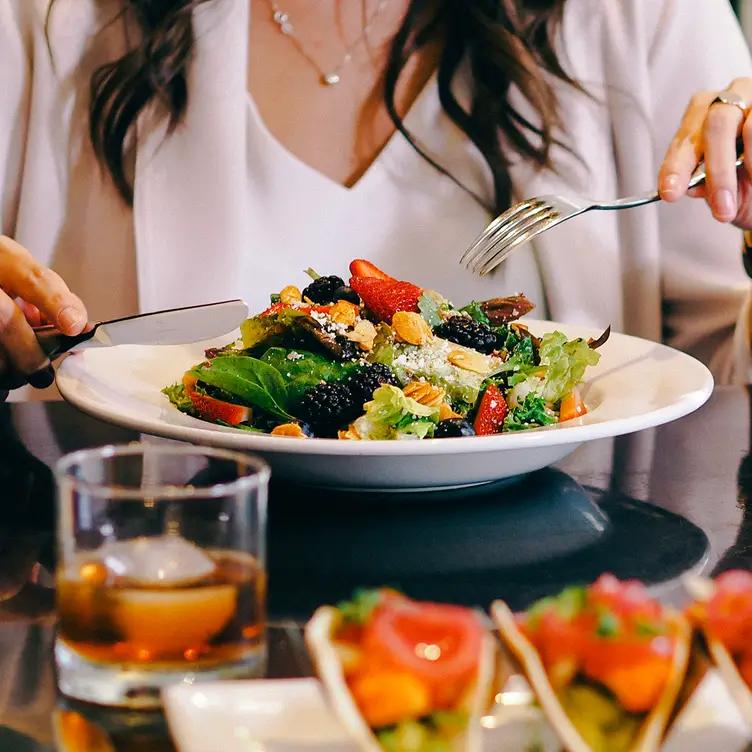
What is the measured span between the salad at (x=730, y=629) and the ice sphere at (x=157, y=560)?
28cm

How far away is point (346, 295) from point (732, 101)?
0.66 meters

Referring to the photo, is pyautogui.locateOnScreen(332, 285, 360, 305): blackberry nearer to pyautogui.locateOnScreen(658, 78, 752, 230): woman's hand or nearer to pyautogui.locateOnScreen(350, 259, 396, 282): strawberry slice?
pyautogui.locateOnScreen(350, 259, 396, 282): strawberry slice

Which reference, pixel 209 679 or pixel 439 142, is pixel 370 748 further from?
pixel 439 142

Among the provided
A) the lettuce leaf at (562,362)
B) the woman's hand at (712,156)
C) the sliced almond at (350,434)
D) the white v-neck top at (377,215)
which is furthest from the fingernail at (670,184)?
the white v-neck top at (377,215)

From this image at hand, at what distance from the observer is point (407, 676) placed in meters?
0.48

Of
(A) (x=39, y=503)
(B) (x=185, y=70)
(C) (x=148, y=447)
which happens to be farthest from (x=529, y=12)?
(C) (x=148, y=447)

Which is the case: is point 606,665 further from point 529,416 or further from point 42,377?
point 42,377

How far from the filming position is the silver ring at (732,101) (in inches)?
59.2

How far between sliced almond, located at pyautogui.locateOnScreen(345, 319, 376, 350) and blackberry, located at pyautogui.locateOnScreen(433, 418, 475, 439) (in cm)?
19

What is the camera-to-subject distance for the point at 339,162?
230 cm

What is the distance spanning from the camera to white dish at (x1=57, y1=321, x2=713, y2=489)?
89 centimetres

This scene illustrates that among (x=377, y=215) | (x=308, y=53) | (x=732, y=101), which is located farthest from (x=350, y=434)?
(x=308, y=53)

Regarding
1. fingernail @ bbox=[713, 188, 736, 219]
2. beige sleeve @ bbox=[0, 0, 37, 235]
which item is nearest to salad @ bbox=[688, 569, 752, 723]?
fingernail @ bbox=[713, 188, 736, 219]

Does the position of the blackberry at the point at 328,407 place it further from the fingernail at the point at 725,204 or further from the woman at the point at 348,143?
the woman at the point at 348,143
